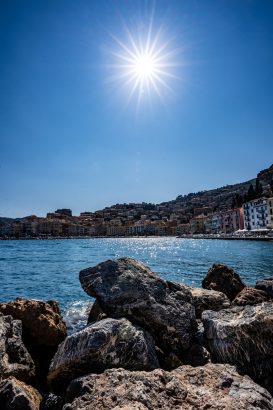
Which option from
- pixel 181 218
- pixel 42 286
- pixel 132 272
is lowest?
pixel 42 286

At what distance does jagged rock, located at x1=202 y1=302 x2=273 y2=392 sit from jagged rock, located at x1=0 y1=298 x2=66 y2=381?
286 cm

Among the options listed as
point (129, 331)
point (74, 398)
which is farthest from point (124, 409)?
point (129, 331)

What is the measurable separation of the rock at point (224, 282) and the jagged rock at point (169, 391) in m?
6.14

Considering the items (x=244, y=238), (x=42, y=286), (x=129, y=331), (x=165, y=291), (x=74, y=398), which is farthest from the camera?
(x=244, y=238)

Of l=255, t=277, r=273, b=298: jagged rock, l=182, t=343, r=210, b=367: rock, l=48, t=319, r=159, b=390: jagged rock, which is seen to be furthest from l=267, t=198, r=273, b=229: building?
l=48, t=319, r=159, b=390: jagged rock

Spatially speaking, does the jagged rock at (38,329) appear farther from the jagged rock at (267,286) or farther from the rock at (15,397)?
the jagged rock at (267,286)

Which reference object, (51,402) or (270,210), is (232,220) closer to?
(270,210)

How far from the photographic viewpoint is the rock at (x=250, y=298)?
6.57m

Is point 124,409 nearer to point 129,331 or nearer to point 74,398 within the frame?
point 74,398

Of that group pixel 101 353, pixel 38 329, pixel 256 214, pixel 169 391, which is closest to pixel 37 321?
pixel 38 329

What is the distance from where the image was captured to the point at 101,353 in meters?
4.02

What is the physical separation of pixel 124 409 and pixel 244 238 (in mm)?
83342

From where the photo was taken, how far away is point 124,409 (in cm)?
279

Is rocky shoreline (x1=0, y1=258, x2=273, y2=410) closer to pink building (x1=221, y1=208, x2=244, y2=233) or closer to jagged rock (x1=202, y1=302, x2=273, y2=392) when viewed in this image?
jagged rock (x1=202, y1=302, x2=273, y2=392)
